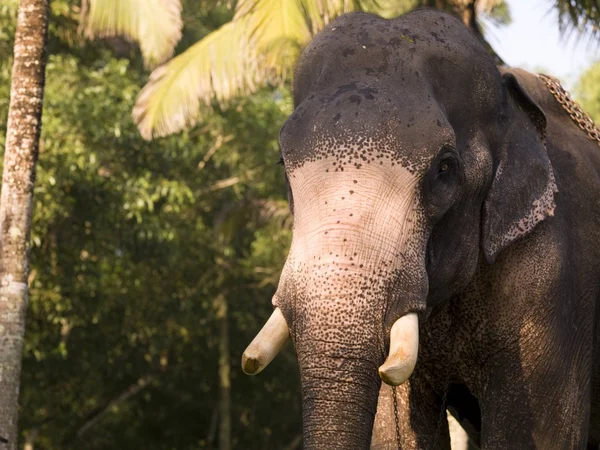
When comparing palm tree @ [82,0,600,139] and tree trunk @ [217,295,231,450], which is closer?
palm tree @ [82,0,600,139]

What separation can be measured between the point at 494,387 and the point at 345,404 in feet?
4.21

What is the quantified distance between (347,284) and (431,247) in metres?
0.65

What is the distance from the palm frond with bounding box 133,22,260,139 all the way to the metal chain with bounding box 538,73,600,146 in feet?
22.7

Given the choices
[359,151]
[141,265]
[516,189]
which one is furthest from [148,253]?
[359,151]

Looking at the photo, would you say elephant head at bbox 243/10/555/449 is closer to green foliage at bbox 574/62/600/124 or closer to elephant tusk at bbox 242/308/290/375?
elephant tusk at bbox 242/308/290/375

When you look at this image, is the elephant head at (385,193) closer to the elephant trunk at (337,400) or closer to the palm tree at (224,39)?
the elephant trunk at (337,400)

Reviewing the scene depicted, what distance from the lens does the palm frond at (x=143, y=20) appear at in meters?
12.3

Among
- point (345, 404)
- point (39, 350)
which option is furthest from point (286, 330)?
point (39, 350)

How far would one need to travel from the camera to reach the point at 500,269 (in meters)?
5.09

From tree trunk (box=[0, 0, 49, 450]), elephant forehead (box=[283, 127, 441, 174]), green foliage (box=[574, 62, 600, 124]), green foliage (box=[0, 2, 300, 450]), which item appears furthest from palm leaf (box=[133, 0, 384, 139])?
green foliage (box=[574, 62, 600, 124])

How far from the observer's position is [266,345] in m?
4.25

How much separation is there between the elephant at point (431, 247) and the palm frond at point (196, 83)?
7137mm

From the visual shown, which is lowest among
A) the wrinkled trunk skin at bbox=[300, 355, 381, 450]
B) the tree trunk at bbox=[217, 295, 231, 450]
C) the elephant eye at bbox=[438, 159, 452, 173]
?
the tree trunk at bbox=[217, 295, 231, 450]

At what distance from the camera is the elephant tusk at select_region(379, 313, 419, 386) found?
400 centimetres
